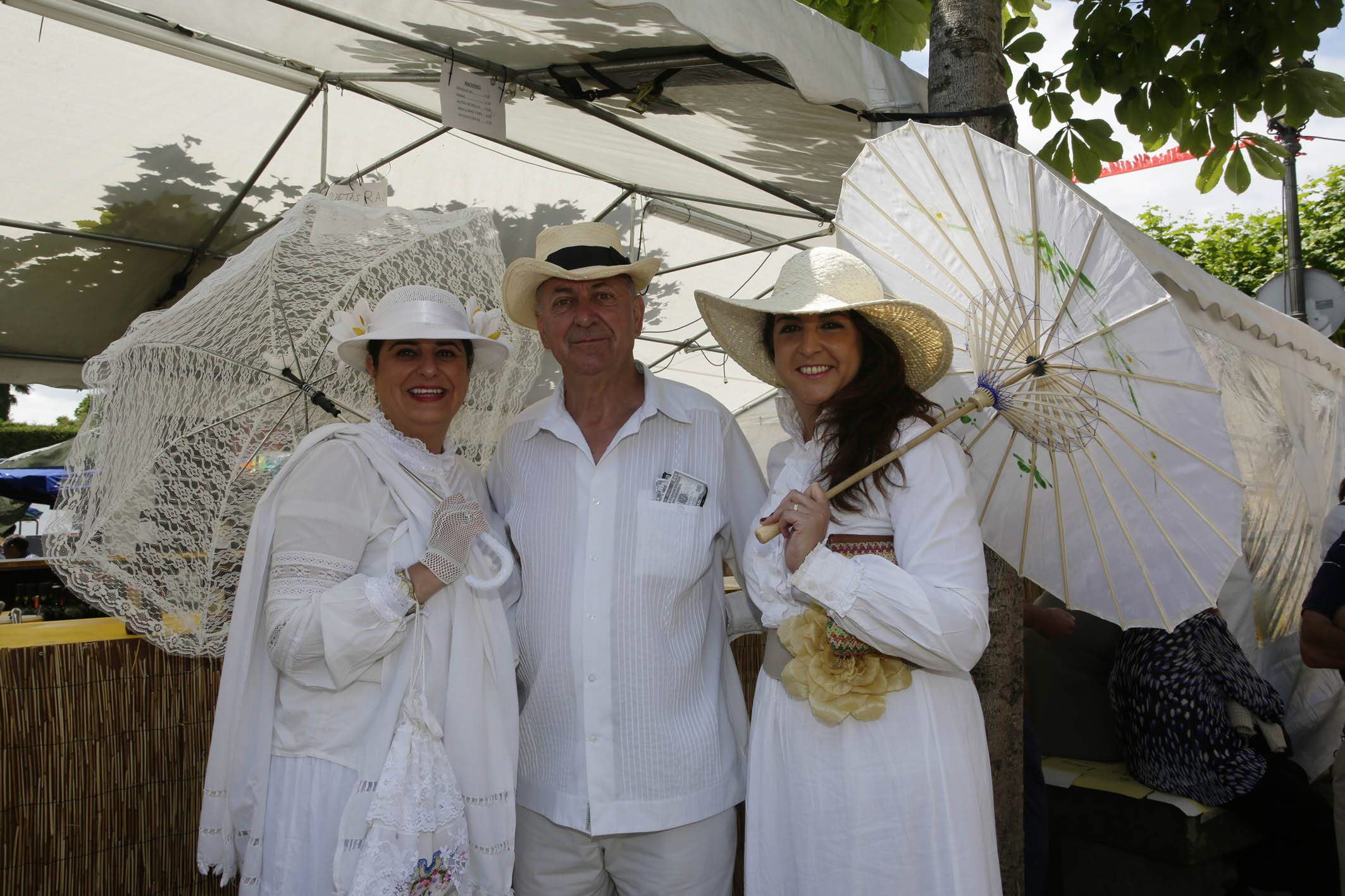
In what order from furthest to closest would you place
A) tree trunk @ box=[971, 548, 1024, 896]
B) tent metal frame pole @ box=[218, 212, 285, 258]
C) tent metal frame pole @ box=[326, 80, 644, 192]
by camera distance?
1. tent metal frame pole @ box=[218, 212, 285, 258]
2. tent metal frame pole @ box=[326, 80, 644, 192]
3. tree trunk @ box=[971, 548, 1024, 896]

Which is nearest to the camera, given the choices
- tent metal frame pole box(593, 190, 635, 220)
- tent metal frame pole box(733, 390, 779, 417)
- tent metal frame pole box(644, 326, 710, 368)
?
tent metal frame pole box(593, 190, 635, 220)

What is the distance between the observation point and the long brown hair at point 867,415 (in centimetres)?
209

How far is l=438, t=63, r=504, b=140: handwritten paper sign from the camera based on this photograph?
3.58 metres

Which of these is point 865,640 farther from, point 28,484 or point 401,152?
point 28,484

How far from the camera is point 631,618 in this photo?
2.43 metres

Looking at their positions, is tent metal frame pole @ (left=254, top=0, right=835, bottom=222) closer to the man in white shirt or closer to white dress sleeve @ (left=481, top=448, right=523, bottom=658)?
the man in white shirt

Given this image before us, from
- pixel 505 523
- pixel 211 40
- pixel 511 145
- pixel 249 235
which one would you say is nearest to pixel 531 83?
pixel 511 145

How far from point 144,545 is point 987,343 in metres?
2.07

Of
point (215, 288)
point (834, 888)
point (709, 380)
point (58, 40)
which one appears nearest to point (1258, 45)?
point (834, 888)

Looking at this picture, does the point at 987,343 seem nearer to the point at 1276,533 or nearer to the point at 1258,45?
the point at 1258,45

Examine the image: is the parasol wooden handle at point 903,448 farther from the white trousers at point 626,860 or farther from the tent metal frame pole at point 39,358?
the tent metal frame pole at point 39,358

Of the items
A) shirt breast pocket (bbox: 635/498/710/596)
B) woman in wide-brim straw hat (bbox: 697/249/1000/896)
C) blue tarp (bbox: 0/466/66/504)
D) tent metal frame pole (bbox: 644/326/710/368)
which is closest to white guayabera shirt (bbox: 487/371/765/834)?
shirt breast pocket (bbox: 635/498/710/596)

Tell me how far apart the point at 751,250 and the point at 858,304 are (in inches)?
173

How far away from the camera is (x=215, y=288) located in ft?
8.25
